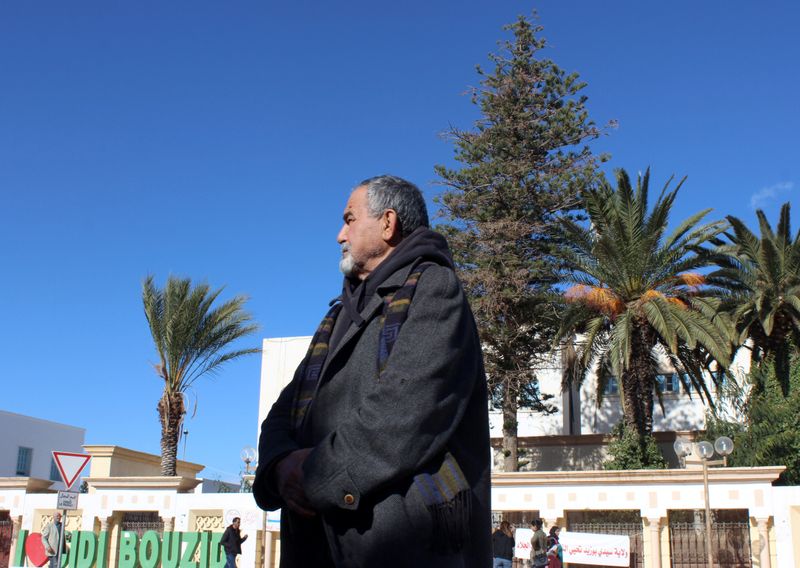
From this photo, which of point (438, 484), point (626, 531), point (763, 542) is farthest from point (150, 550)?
point (438, 484)

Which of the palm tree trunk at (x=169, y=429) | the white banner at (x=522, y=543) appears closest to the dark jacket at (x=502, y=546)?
the white banner at (x=522, y=543)

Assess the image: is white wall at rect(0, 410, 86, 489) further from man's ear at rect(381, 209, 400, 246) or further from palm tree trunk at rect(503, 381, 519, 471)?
man's ear at rect(381, 209, 400, 246)

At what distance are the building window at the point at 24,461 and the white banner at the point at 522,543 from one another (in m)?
36.9

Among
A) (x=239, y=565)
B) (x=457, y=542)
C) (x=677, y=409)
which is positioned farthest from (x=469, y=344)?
(x=677, y=409)

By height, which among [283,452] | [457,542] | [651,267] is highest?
[651,267]

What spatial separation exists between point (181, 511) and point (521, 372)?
11652 mm

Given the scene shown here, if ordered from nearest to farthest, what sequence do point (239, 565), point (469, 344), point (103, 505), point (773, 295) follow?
point (469, 344), point (239, 565), point (103, 505), point (773, 295)

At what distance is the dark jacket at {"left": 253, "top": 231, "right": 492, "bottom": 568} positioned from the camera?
194 cm

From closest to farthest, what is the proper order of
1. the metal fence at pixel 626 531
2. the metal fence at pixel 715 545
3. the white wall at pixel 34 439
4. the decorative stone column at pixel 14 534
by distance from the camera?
the metal fence at pixel 715 545 → the metal fence at pixel 626 531 → the decorative stone column at pixel 14 534 → the white wall at pixel 34 439

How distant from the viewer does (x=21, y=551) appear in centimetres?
2177

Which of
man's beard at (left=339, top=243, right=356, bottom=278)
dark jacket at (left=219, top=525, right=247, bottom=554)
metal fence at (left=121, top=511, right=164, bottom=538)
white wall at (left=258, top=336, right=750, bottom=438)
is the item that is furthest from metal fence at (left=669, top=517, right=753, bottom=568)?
man's beard at (left=339, top=243, right=356, bottom=278)

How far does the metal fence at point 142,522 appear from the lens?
21.6 m

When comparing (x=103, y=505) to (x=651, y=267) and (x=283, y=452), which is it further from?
(x=283, y=452)

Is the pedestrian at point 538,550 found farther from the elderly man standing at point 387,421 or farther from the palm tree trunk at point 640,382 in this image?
the elderly man standing at point 387,421
